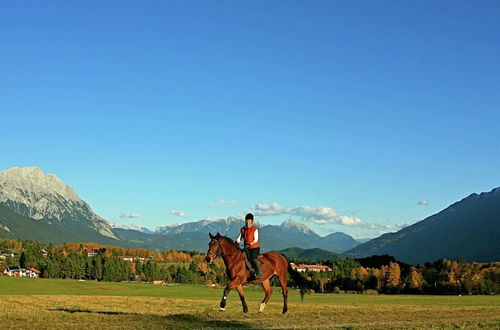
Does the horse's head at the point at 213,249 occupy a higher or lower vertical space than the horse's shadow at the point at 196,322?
higher

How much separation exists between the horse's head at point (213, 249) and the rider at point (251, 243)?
1014 mm

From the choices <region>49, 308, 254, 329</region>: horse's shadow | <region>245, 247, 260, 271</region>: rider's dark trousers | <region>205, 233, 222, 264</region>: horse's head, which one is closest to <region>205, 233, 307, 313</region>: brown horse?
<region>205, 233, 222, 264</region>: horse's head

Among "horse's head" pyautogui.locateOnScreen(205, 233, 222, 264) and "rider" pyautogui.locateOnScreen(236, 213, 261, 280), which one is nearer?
"horse's head" pyautogui.locateOnScreen(205, 233, 222, 264)

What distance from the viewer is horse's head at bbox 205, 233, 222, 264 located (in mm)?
28188

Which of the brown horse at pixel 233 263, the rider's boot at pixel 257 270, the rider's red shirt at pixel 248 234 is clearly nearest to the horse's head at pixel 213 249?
the brown horse at pixel 233 263

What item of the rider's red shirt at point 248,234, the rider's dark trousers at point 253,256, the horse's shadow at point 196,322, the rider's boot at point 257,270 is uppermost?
the rider's red shirt at point 248,234

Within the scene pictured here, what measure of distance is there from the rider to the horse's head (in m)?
1.01

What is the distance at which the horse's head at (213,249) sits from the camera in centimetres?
2819

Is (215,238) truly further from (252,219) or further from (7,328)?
(7,328)

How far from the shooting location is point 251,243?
1132 inches

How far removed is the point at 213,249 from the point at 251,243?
1.95 metres

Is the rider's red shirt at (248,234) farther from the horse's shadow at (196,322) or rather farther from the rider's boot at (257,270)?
the horse's shadow at (196,322)

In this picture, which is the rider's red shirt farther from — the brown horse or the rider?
the brown horse

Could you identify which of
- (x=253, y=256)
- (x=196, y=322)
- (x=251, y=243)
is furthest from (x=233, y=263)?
(x=196, y=322)
